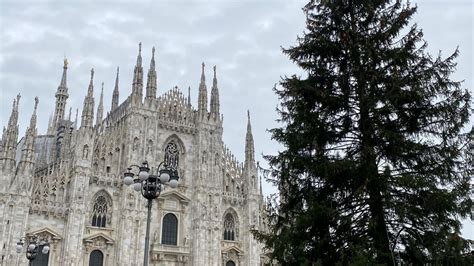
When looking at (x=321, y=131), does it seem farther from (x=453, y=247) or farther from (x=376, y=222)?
(x=453, y=247)

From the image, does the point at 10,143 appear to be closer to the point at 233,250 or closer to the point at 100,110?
the point at 100,110

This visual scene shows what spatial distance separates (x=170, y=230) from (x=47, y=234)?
9.55 meters

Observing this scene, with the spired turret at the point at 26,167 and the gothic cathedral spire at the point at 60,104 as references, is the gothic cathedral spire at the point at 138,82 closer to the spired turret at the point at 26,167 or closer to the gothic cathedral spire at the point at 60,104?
the spired turret at the point at 26,167

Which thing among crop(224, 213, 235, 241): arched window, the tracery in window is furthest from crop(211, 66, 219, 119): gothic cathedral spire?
the tracery in window

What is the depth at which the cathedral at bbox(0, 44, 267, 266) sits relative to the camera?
3416 cm

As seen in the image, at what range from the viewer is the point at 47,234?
34.1m

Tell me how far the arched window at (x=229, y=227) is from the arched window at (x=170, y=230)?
436 centimetres

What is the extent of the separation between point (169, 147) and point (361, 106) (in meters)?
27.9

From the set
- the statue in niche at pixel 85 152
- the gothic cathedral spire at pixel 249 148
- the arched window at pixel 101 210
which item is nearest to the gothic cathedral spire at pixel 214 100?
the gothic cathedral spire at pixel 249 148

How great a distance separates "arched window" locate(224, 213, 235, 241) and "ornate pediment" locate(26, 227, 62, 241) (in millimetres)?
13484

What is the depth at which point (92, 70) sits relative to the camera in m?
40.1

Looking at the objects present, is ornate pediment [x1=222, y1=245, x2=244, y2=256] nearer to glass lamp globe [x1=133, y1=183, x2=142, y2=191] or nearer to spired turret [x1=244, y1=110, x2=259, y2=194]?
spired turret [x1=244, y1=110, x2=259, y2=194]

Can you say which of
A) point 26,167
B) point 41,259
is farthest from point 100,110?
point 41,259

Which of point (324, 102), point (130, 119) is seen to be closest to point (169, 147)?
point (130, 119)
